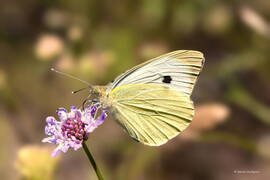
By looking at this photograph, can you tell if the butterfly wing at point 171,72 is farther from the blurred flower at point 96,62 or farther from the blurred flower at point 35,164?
the blurred flower at point 96,62

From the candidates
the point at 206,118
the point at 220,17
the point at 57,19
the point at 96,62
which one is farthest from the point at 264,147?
the point at 57,19

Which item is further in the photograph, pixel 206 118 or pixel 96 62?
pixel 96 62

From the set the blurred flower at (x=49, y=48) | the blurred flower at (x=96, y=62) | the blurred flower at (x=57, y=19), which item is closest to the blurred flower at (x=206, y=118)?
the blurred flower at (x=96, y=62)

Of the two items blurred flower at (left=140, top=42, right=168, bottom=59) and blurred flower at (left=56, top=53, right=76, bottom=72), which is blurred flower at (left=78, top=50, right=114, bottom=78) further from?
blurred flower at (left=140, top=42, right=168, bottom=59)

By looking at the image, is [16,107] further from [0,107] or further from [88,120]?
[88,120]

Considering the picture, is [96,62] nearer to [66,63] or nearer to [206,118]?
[66,63]

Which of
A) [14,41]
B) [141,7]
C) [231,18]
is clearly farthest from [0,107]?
[231,18]
